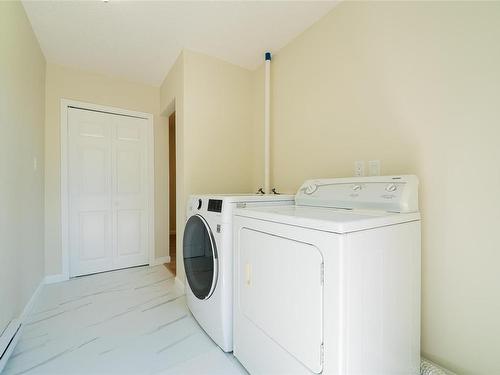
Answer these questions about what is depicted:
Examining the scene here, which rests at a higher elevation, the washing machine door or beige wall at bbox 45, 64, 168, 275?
beige wall at bbox 45, 64, 168, 275

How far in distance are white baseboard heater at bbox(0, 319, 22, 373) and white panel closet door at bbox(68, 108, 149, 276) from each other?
1284 millimetres

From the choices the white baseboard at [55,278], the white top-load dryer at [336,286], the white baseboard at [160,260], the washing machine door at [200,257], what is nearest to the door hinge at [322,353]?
the white top-load dryer at [336,286]

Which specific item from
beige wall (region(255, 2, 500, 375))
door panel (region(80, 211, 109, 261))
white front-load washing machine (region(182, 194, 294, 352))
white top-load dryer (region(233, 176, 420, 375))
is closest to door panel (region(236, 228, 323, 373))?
white top-load dryer (region(233, 176, 420, 375))

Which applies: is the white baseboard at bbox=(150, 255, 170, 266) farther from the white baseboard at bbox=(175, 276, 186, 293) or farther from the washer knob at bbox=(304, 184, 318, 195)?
the washer knob at bbox=(304, 184, 318, 195)

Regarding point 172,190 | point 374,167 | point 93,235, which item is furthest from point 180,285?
point 172,190

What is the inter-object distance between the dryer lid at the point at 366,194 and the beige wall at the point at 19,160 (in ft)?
5.88

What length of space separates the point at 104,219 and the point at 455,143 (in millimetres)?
3164

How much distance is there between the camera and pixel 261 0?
1576 millimetres

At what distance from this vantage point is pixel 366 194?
3.84ft

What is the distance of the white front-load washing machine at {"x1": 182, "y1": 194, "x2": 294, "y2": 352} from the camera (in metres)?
1.35

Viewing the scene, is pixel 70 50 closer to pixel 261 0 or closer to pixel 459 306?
pixel 261 0

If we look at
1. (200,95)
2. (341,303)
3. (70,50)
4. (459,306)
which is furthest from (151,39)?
(459,306)

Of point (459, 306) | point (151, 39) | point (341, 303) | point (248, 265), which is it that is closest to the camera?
point (341, 303)

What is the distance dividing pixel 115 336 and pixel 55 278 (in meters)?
1.45
